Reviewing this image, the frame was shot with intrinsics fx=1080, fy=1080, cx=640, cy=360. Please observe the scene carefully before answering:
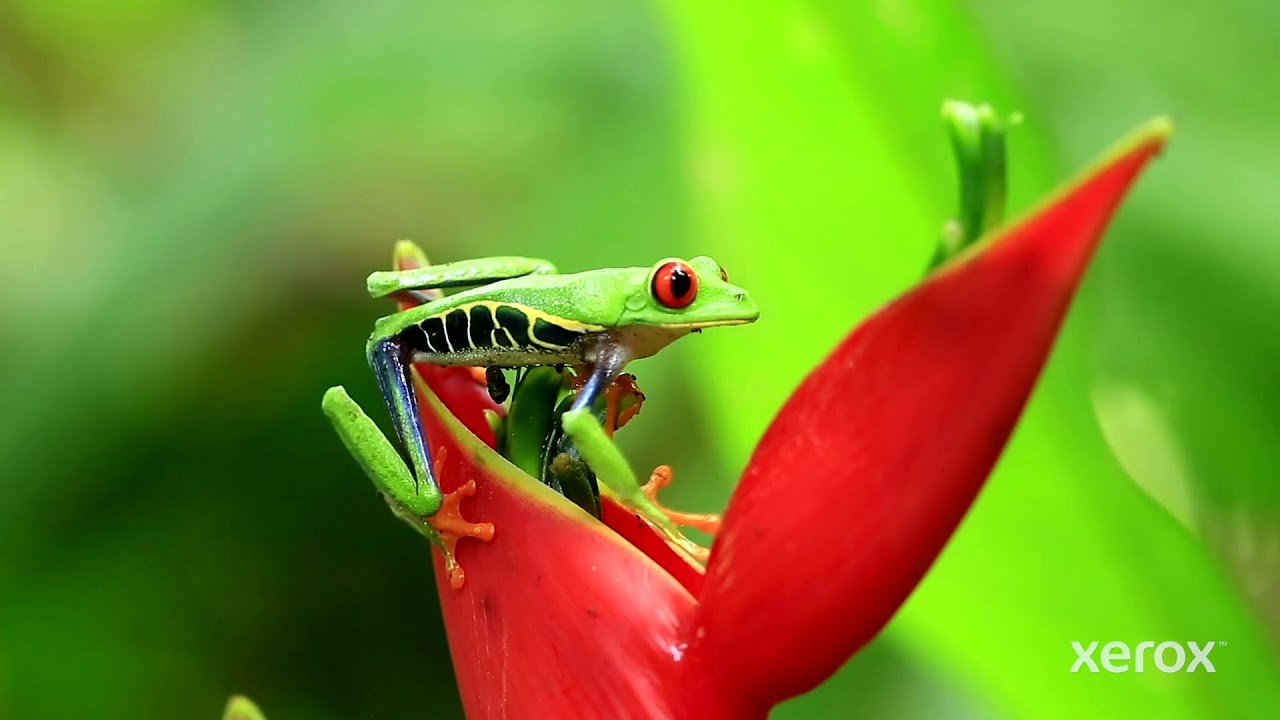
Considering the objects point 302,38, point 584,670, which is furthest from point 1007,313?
point 302,38

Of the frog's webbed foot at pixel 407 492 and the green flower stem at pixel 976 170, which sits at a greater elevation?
the green flower stem at pixel 976 170

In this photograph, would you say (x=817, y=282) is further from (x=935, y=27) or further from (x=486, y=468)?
(x=486, y=468)

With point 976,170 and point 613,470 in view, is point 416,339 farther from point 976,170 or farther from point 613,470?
point 976,170

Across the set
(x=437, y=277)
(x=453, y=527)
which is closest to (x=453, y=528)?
(x=453, y=527)

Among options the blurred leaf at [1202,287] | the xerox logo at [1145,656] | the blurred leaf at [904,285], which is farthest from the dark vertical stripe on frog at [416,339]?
the blurred leaf at [1202,287]

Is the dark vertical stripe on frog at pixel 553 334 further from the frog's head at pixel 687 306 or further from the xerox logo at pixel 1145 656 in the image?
the xerox logo at pixel 1145 656

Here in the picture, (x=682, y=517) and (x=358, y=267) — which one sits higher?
(x=358, y=267)

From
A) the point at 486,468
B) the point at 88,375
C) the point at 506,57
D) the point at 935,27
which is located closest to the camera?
the point at 486,468
